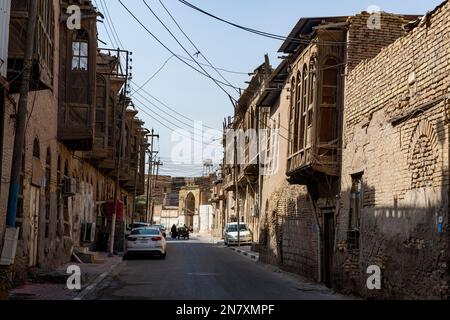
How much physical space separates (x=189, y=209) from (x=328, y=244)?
9279 centimetres

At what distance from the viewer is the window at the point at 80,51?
2433 centimetres

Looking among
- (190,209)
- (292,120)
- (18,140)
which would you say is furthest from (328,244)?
(190,209)

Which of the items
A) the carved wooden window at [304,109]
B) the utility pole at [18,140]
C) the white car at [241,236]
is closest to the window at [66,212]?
the carved wooden window at [304,109]

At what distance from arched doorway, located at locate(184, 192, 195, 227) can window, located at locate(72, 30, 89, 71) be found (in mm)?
85844

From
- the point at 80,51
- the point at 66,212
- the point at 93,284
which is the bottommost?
the point at 93,284

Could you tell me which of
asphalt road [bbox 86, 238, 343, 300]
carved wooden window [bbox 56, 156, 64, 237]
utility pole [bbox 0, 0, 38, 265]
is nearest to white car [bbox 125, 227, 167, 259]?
asphalt road [bbox 86, 238, 343, 300]

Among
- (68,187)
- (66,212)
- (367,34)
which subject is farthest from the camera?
(66,212)

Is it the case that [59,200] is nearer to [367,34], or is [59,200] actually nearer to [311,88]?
[311,88]

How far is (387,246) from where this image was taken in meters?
13.7

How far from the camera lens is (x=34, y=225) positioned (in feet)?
62.6

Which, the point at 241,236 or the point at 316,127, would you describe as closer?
the point at 316,127

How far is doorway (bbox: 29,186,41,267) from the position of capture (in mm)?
18562

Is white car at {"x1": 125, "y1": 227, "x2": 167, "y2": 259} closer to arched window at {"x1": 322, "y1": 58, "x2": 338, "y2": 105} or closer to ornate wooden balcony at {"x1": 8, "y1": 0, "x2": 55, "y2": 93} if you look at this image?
arched window at {"x1": 322, "y1": 58, "x2": 338, "y2": 105}
